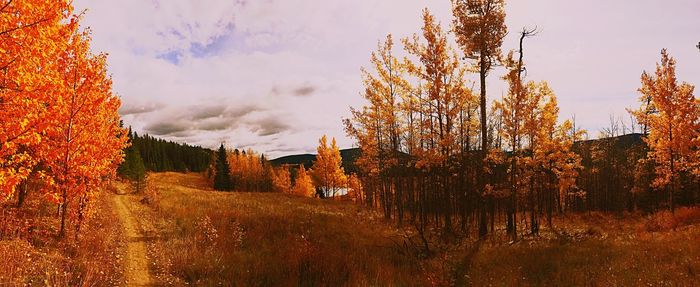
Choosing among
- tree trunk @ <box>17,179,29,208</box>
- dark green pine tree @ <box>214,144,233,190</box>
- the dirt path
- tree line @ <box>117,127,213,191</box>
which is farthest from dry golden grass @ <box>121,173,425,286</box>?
tree line @ <box>117,127,213,191</box>

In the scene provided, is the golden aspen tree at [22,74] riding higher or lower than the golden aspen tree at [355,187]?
higher

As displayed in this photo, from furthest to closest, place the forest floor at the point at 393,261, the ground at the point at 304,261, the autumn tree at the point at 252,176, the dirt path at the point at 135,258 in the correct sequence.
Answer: the autumn tree at the point at 252,176 < the forest floor at the point at 393,261 < the dirt path at the point at 135,258 < the ground at the point at 304,261

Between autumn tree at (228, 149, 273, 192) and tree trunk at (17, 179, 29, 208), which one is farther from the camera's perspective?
autumn tree at (228, 149, 273, 192)

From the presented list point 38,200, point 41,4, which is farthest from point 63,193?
point 38,200

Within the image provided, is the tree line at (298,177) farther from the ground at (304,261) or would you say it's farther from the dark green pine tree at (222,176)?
the ground at (304,261)

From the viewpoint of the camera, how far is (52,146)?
11.5m

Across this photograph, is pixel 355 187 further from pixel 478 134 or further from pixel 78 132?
pixel 78 132

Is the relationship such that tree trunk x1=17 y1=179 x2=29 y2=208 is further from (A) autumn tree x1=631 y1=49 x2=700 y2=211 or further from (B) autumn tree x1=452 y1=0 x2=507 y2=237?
(A) autumn tree x1=631 y1=49 x2=700 y2=211

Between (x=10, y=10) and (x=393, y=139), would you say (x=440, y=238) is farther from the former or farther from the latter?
(x=10, y=10)

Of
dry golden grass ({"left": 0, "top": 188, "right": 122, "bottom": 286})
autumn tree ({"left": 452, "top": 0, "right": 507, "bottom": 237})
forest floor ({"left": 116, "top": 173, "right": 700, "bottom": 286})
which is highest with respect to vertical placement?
autumn tree ({"left": 452, "top": 0, "right": 507, "bottom": 237})

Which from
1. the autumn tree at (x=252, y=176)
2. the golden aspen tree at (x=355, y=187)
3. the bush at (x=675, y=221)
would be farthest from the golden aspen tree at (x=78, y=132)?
the autumn tree at (x=252, y=176)

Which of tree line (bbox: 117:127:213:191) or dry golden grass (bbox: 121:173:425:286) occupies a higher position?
tree line (bbox: 117:127:213:191)

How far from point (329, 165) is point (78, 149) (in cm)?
4890

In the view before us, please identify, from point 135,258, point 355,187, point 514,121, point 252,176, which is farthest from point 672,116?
point 252,176
